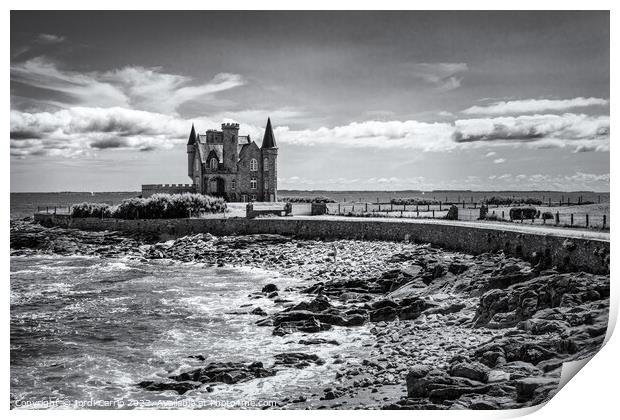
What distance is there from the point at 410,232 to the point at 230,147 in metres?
17.1

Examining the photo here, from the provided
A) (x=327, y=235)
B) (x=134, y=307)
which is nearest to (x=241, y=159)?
(x=327, y=235)

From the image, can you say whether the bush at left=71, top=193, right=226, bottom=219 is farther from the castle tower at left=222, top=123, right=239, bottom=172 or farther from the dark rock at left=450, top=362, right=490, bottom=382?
the dark rock at left=450, top=362, right=490, bottom=382

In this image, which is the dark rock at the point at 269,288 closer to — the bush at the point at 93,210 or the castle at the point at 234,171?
the bush at the point at 93,210

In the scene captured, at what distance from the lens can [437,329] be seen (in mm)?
9148

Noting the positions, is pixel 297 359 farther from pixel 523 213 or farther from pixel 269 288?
pixel 523 213

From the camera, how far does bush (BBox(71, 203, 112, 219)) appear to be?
87.6 feet

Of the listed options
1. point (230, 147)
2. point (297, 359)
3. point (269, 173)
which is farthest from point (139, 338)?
point (230, 147)

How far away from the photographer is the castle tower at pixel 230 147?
3225cm

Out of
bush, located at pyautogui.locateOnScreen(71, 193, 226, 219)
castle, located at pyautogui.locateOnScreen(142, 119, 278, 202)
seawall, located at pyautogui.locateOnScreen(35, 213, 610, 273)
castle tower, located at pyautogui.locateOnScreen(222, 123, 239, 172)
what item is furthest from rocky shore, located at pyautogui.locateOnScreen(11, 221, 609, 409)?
castle tower, located at pyautogui.locateOnScreen(222, 123, 239, 172)

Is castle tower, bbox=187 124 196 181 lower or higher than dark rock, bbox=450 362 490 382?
higher

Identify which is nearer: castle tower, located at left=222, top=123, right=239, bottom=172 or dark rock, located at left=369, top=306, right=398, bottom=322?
dark rock, located at left=369, top=306, right=398, bottom=322

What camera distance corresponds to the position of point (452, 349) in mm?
8102

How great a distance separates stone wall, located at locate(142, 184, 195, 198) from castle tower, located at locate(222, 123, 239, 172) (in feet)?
7.96
